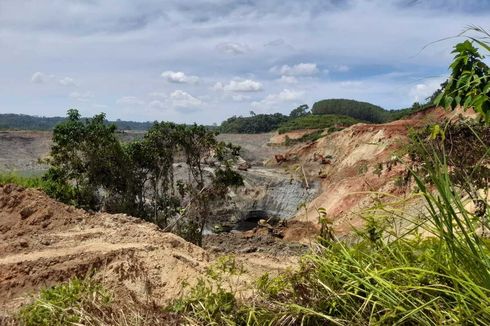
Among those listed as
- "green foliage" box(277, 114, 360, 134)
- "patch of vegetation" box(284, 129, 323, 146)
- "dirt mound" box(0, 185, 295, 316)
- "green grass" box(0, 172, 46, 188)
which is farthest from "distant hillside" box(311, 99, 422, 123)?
"dirt mound" box(0, 185, 295, 316)

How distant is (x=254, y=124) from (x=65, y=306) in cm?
8276

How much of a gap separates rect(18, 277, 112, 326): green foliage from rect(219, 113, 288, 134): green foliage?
80153mm

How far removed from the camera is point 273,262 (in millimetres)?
12461

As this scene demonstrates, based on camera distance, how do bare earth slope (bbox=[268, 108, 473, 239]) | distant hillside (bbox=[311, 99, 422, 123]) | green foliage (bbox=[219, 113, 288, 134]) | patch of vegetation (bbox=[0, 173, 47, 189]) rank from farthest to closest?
distant hillside (bbox=[311, 99, 422, 123]) < green foliage (bbox=[219, 113, 288, 134]) < bare earth slope (bbox=[268, 108, 473, 239]) < patch of vegetation (bbox=[0, 173, 47, 189])

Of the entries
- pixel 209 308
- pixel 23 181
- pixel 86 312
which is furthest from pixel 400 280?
pixel 23 181

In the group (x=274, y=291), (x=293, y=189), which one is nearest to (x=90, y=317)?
(x=274, y=291)

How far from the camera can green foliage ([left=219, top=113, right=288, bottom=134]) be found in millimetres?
84750

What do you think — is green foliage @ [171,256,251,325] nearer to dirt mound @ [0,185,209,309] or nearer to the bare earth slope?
dirt mound @ [0,185,209,309]

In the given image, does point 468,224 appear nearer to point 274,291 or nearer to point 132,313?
point 274,291

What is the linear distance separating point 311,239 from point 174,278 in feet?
17.5

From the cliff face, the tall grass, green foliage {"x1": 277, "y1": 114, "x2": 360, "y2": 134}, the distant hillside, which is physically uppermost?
the distant hillside

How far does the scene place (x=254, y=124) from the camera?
85.4 metres

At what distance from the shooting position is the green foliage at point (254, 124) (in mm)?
84750

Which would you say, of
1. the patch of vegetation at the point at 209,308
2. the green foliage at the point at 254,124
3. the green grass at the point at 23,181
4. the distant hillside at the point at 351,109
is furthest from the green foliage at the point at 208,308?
the distant hillside at the point at 351,109
